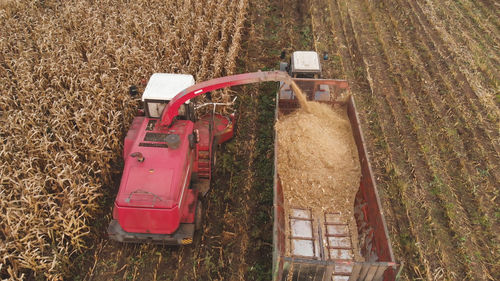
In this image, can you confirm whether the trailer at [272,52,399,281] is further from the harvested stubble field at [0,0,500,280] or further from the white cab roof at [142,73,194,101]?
the white cab roof at [142,73,194,101]

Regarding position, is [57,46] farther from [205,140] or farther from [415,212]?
[415,212]

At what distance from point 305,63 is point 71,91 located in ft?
20.0

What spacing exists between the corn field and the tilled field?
179 inches

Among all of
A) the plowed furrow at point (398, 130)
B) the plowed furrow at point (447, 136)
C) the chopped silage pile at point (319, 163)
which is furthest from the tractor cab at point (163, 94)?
the plowed furrow at point (447, 136)

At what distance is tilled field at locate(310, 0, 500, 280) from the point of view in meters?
6.96

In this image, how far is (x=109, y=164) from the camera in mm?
7863

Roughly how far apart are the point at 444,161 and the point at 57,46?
11307 millimetres

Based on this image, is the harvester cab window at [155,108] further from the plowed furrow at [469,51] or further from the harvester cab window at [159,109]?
the plowed furrow at [469,51]

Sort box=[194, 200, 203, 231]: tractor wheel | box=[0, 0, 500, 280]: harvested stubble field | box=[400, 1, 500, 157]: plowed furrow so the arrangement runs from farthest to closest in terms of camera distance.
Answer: box=[400, 1, 500, 157]: plowed furrow → box=[194, 200, 203, 231]: tractor wheel → box=[0, 0, 500, 280]: harvested stubble field

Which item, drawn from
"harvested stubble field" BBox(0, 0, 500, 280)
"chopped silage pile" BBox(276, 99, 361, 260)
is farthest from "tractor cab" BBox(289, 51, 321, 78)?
"harvested stubble field" BBox(0, 0, 500, 280)

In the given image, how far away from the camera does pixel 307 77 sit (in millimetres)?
9430

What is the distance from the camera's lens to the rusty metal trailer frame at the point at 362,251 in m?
4.84

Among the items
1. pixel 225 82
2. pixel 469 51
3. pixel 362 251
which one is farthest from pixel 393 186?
pixel 469 51

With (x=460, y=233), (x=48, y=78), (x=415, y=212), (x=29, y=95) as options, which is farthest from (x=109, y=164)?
(x=460, y=233)
